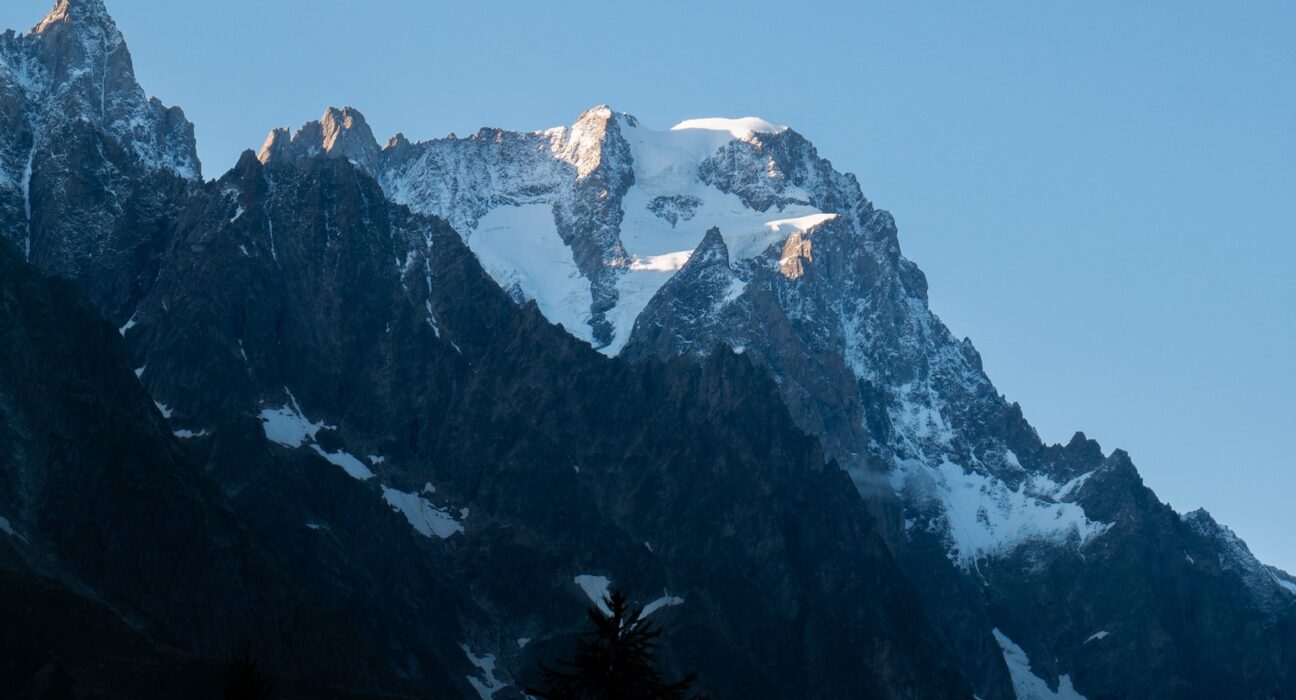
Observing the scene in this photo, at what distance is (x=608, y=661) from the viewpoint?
247 feet

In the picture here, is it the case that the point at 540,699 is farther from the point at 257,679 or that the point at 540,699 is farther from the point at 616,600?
the point at 257,679

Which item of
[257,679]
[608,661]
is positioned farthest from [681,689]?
[257,679]

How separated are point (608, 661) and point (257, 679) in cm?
1711

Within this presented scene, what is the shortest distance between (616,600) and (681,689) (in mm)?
3948

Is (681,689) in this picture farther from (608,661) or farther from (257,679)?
(257,679)

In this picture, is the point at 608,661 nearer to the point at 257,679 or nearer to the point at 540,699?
the point at 540,699

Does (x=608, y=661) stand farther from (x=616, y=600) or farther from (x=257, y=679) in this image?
(x=257, y=679)

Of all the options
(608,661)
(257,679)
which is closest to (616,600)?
(608,661)

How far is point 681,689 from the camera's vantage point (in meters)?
74.9

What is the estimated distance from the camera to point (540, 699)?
75312 millimetres

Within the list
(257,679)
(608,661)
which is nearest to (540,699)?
(608,661)

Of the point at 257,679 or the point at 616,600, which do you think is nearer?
the point at 616,600

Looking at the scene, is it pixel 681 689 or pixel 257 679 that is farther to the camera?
pixel 257 679

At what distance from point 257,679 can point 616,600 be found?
17049 mm
